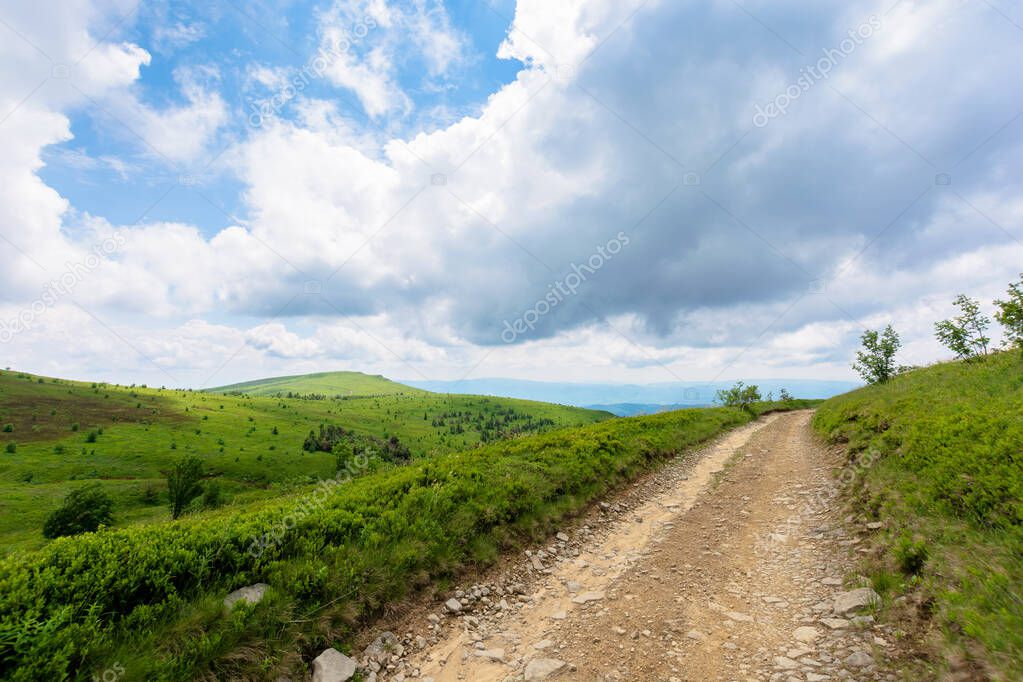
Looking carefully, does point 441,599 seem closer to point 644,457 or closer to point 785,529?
point 785,529

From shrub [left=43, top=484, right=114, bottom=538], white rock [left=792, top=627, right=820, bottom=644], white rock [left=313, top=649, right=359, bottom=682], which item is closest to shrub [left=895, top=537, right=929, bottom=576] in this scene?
white rock [left=792, top=627, right=820, bottom=644]

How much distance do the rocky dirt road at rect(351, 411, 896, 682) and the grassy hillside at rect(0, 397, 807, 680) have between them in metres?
1.02

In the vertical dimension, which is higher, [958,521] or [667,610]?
[958,521]

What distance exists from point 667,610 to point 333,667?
19.6ft

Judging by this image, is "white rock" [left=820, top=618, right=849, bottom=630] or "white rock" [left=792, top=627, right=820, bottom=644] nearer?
"white rock" [left=792, top=627, right=820, bottom=644]

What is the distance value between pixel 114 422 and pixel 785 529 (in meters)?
229

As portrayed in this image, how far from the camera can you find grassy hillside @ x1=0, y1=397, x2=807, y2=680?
5.31m

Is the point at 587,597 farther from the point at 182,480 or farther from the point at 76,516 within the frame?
the point at 76,516

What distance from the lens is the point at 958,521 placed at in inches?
293

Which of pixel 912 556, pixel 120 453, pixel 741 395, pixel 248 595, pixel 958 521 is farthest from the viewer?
pixel 120 453

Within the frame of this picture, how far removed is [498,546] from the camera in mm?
10250

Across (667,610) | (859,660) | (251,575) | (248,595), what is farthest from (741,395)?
(248,595)

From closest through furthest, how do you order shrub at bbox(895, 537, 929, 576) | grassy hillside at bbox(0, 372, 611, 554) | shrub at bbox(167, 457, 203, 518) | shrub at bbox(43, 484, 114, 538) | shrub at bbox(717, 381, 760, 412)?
shrub at bbox(895, 537, 929, 576), shrub at bbox(43, 484, 114, 538), shrub at bbox(167, 457, 203, 518), shrub at bbox(717, 381, 760, 412), grassy hillside at bbox(0, 372, 611, 554)

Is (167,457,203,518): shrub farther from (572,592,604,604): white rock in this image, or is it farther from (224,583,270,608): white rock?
(572,592,604,604): white rock
